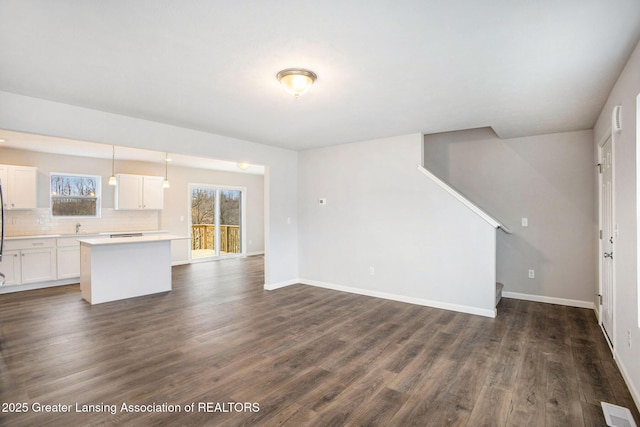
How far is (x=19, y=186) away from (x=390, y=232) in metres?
6.47

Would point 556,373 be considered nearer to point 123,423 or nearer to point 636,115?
point 636,115

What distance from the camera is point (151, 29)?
204cm

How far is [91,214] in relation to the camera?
692 cm

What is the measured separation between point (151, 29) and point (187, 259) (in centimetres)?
723

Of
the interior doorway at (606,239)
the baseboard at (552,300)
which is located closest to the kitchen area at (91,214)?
the baseboard at (552,300)

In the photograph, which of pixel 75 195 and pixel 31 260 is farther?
pixel 75 195

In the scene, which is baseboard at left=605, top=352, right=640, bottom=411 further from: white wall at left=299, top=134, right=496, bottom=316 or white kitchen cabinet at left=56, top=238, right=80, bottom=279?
white kitchen cabinet at left=56, top=238, right=80, bottom=279

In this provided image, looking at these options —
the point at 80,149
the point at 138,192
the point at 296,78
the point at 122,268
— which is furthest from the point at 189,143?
the point at 138,192

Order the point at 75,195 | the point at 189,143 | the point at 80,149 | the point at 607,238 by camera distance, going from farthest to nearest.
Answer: the point at 75,195 → the point at 80,149 → the point at 189,143 → the point at 607,238

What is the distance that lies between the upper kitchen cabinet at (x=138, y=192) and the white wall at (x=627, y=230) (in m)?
7.88

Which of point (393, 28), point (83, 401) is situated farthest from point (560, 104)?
point (83, 401)

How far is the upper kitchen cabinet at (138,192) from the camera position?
7.02 meters

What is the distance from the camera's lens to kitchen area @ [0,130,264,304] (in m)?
5.14

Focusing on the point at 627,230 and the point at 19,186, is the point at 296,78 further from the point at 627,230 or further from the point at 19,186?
the point at 19,186
